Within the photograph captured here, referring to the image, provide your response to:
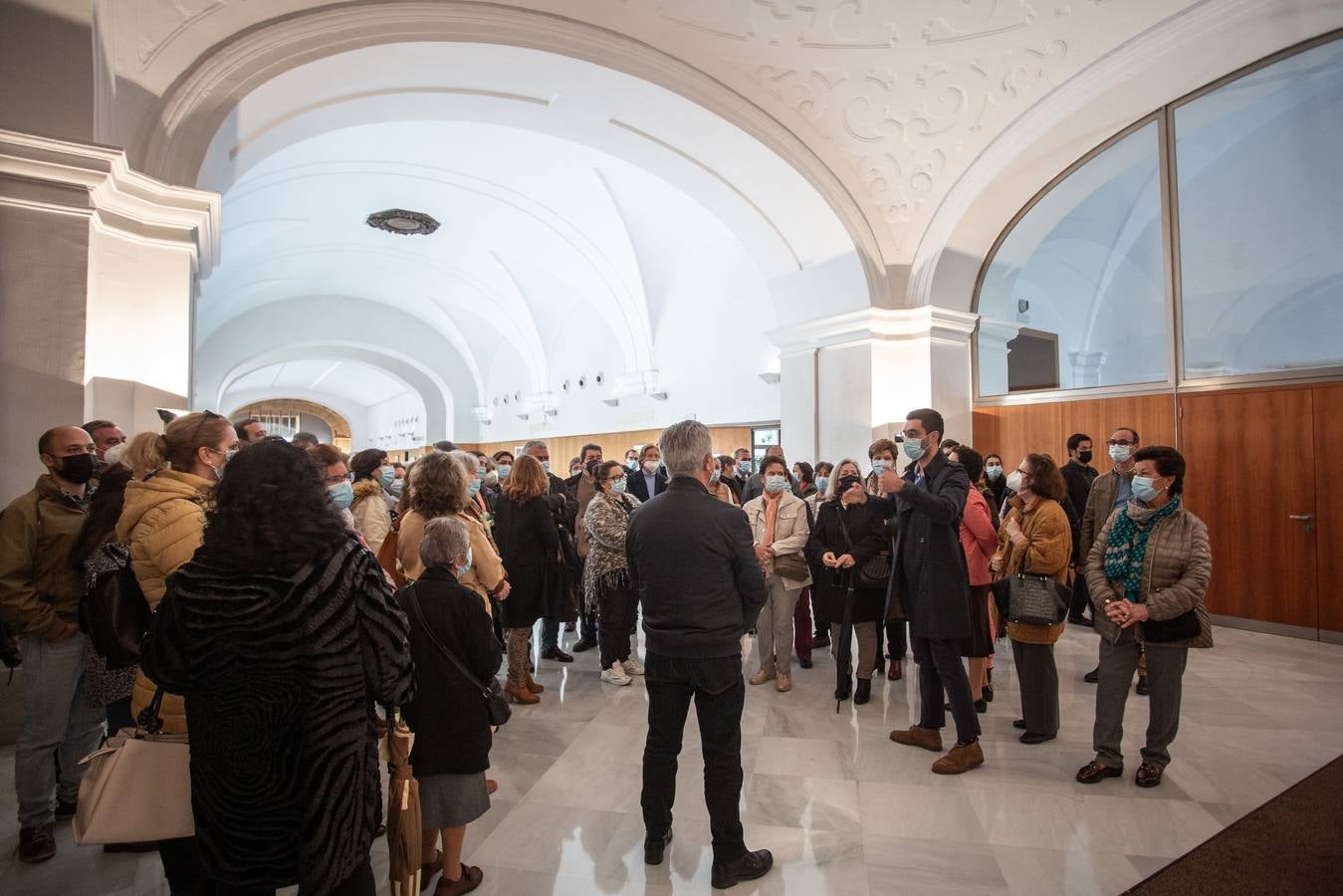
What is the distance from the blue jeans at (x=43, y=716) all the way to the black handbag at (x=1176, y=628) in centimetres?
456

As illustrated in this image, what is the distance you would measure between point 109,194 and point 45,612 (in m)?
2.98

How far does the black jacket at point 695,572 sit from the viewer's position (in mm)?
2527

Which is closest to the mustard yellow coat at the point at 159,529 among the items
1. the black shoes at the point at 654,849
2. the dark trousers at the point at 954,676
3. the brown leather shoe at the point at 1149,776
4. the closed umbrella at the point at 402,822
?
the closed umbrella at the point at 402,822

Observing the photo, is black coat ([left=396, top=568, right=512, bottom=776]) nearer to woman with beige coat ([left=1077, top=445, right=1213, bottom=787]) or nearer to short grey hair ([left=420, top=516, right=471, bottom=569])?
short grey hair ([left=420, top=516, right=471, bottom=569])

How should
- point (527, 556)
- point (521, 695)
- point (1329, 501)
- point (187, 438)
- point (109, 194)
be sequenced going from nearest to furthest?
point (187, 438) → point (109, 194) → point (521, 695) → point (527, 556) → point (1329, 501)

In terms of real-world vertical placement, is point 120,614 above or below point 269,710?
above

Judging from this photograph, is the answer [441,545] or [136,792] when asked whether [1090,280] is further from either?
[136,792]

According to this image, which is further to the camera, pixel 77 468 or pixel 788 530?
pixel 788 530

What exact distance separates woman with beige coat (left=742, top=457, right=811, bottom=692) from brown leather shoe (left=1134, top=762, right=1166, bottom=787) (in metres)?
2.06

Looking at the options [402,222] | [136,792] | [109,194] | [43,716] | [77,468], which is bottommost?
[43,716]

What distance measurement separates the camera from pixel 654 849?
2.73m

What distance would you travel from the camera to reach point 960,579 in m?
3.49

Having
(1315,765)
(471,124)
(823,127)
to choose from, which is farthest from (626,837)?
(471,124)

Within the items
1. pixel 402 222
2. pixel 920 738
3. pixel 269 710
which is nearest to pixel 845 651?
pixel 920 738
